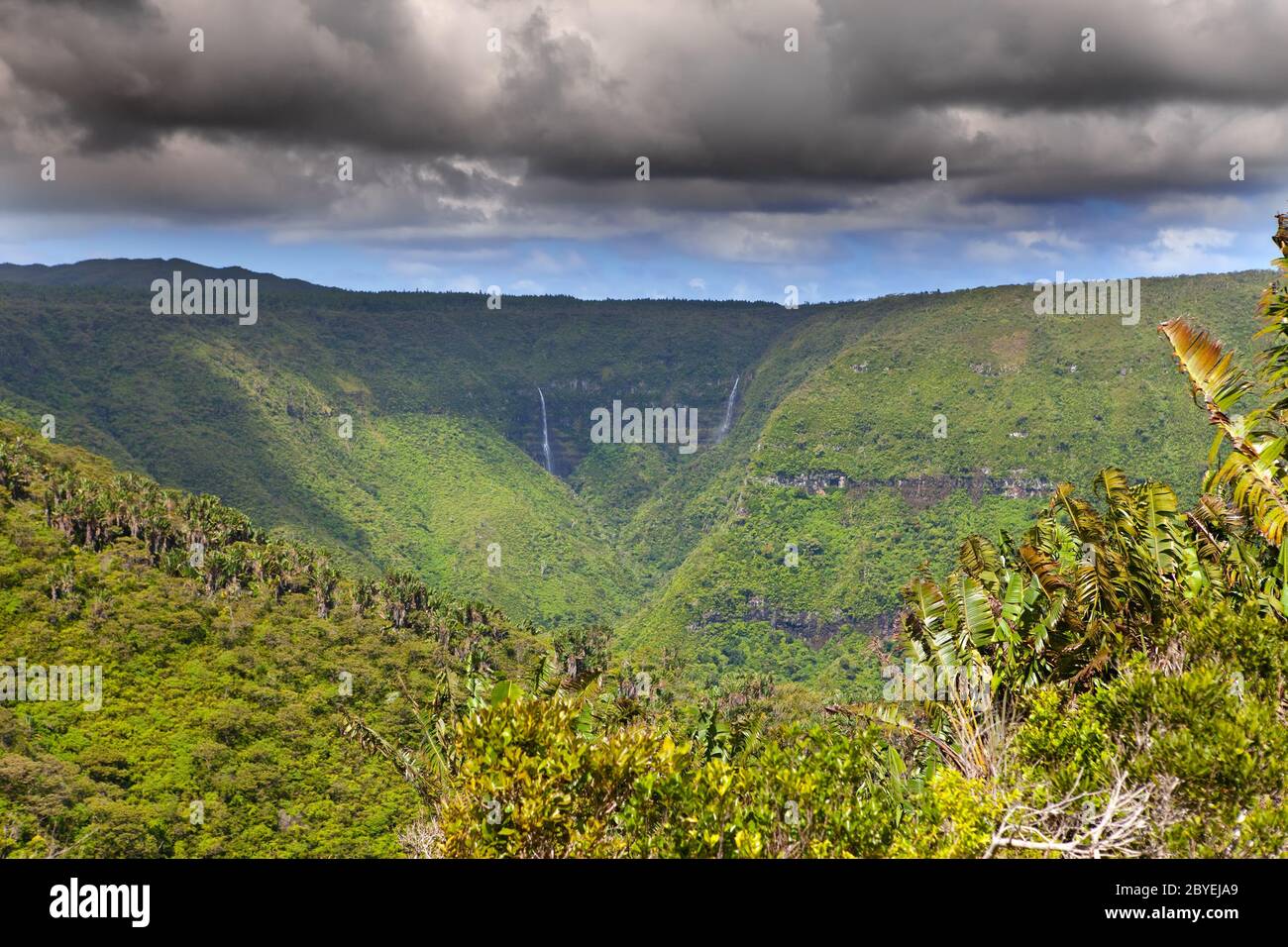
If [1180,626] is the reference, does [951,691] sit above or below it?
below

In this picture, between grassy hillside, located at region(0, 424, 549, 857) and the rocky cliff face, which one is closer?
grassy hillside, located at region(0, 424, 549, 857)

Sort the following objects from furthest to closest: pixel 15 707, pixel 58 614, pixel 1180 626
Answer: pixel 58 614, pixel 15 707, pixel 1180 626

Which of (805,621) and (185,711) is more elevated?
(185,711)

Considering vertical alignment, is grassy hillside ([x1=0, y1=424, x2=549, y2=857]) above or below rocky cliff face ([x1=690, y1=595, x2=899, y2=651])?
above

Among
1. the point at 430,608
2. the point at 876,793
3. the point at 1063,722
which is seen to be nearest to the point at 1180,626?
the point at 1063,722

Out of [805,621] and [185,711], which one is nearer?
[185,711]

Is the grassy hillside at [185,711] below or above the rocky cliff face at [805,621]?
above

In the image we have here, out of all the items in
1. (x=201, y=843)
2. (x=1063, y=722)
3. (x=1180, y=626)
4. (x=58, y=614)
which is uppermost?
(x=1180, y=626)

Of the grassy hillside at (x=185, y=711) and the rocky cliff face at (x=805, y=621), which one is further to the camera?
the rocky cliff face at (x=805, y=621)

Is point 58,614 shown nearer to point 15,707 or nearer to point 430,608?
point 15,707

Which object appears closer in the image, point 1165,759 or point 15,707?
point 1165,759
